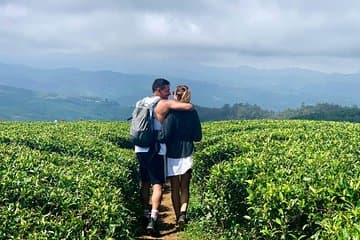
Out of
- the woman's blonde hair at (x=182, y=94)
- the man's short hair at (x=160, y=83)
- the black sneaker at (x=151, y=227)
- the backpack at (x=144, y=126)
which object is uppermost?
the man's short hair at (x=160, y=83)

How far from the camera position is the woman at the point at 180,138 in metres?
9.98

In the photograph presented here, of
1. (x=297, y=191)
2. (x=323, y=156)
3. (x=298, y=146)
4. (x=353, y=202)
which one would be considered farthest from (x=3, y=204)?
(x=298, y=146)

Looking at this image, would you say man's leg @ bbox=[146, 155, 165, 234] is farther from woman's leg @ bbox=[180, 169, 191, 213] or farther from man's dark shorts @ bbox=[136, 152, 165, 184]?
woman's leg @ bbox=[180, 169, 191, 213]

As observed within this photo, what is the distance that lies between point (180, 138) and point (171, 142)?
204 mm

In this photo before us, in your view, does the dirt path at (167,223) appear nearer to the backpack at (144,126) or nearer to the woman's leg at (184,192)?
the woman's leg at (184,192)

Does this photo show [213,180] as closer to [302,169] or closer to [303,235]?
[302,169]

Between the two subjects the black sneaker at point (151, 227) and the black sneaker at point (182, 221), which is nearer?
the black sneaker at point (151, 227)

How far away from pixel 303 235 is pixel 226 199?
2.75 metres

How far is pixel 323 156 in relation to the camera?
26.9 feet

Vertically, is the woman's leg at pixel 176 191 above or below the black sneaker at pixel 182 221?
above

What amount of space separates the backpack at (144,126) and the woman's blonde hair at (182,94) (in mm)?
387

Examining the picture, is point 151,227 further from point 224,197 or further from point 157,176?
point 224,197

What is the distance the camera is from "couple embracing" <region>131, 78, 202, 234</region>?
392 inches

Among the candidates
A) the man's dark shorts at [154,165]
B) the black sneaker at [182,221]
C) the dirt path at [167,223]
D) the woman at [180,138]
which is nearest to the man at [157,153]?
the man's dark shorts at [154,165]
